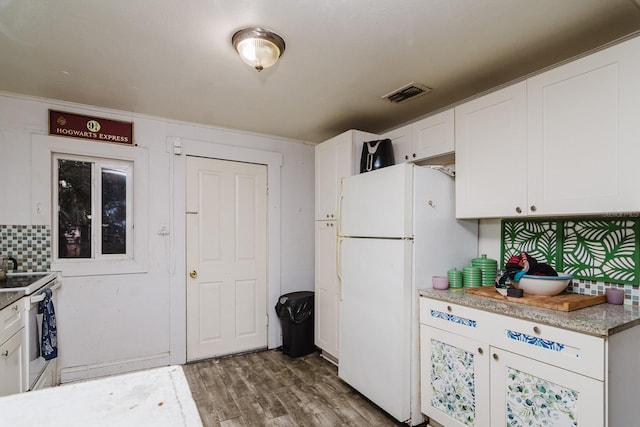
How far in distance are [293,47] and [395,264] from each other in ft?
4.85

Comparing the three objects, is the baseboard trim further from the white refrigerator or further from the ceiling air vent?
the ceiling air vent

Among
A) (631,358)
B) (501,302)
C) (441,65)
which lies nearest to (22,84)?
(441,65)

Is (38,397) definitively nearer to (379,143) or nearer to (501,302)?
(501,302)

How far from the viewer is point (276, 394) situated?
2551mm

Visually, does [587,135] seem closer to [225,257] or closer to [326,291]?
[326,291]

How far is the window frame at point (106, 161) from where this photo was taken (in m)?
2.57

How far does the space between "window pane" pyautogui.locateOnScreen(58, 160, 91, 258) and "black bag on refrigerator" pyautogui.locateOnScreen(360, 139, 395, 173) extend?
2387 millimetres

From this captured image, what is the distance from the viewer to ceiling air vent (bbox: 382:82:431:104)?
2379 mm

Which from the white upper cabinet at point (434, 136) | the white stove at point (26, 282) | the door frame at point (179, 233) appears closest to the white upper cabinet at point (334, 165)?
the white upper cabinet at point (434, 136)

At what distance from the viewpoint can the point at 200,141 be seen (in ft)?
10.5

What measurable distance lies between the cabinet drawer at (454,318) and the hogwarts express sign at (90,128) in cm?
280

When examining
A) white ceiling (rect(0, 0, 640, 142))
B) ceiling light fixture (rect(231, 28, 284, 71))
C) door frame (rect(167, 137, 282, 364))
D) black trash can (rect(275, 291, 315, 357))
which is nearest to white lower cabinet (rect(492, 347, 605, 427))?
white ceiling (rect(0, 0, 640, 142))

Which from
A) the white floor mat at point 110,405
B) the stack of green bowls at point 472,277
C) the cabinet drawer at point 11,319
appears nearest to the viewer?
the white floor mat at point 110,405

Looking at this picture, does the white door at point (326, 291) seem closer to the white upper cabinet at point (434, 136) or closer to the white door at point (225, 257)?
the white door at point (225, 257)
